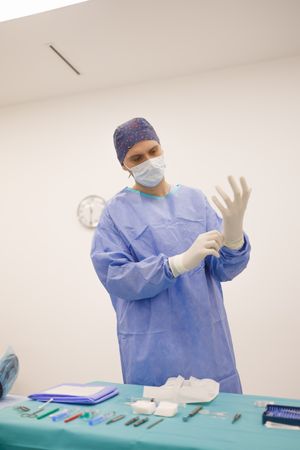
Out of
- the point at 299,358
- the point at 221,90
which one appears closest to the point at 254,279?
the point at 299,358

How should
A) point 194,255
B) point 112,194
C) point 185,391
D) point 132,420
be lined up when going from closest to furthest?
point 132,420
point 185,391
point 194,255
point 112,194

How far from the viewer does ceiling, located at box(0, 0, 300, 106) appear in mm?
2828

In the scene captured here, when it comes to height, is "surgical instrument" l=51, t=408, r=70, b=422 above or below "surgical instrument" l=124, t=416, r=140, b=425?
above

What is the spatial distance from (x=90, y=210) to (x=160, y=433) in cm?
296

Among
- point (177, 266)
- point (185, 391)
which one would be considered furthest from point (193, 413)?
point (177, 266)

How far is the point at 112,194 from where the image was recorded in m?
3.82

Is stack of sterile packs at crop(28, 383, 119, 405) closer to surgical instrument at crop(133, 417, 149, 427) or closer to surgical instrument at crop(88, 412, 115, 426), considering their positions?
surgical instrument at crop(88, 412, 115, 426)

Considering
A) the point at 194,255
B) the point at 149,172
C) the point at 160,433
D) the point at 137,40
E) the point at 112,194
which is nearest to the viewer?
the point at 160,433

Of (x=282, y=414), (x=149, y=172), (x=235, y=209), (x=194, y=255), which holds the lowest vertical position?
(x=282, y=414)

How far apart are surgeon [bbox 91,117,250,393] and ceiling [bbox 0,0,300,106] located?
140 centimetres

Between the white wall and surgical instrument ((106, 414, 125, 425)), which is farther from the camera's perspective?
the white wall

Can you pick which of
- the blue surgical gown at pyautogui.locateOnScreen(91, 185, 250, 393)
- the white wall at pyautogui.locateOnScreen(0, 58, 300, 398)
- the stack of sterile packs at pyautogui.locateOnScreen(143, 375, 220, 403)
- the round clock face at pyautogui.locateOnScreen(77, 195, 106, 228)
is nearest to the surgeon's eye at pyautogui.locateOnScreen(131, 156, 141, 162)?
the blue surgical gown at pyautogui.locateOnScreen(91, 185, 250, 393)

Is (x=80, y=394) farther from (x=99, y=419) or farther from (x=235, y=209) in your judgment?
(x=235, y=209)

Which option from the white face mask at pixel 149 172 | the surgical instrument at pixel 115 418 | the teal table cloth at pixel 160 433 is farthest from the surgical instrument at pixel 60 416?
the white face mask at pixel 149 172
